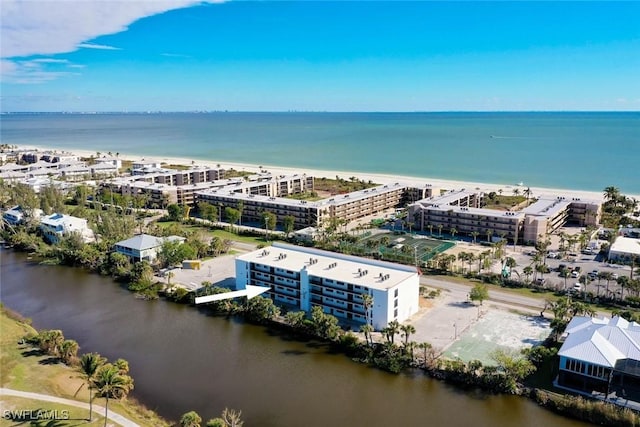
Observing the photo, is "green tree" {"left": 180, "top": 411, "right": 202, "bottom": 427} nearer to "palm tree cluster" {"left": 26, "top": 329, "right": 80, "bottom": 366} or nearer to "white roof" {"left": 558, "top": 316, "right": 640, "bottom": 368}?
"palm tree cluster" {"left": 26, "top": 329, "right": 80, "bottom": 366}

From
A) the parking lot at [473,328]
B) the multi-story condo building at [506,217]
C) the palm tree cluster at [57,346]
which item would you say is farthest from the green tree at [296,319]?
the multi-story condo building at [506,217]

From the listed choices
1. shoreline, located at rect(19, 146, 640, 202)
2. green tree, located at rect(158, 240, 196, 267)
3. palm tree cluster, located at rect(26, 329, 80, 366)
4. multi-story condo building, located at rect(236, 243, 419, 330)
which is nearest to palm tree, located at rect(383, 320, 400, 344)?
multi-story condo building, located at rect(236, 243, 419, 330)

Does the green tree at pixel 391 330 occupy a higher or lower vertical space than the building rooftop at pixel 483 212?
lower

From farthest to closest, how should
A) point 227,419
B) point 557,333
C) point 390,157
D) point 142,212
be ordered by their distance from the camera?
point 390,157 < point 142,212 < point 557,333 < point 227,419

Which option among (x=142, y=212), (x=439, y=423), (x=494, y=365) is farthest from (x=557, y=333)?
(x=142, y=212)

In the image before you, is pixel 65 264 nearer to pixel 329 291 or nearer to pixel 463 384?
pixel 329 291

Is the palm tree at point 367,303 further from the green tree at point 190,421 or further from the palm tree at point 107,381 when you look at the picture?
the palm tree at point 107,381
